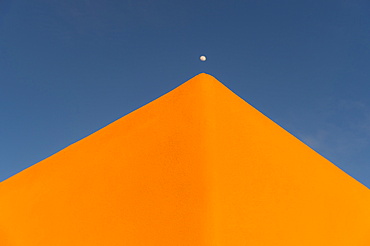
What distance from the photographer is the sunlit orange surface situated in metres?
3.37

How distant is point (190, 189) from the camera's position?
348cm

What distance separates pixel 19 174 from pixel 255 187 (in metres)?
5.95

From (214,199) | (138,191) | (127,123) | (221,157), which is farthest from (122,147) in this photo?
(214,199)

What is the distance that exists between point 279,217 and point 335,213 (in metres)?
1.67

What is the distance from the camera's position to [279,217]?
153 inches

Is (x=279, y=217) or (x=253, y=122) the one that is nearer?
(x=279, y=217)

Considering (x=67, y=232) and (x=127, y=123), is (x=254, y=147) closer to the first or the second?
(x=127, y=123)

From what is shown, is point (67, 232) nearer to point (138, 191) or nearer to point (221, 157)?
point (138, 191)

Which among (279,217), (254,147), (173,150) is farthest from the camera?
(254,147)

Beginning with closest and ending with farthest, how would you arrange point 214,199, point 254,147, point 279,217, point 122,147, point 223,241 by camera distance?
point 223,241 → point 214,199 → point 279,217 → point 254,147 → point 122,147

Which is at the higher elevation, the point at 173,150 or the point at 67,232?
the point at 173,150

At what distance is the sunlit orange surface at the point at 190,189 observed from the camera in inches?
133

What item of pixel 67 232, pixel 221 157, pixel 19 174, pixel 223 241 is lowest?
pixel 223 241

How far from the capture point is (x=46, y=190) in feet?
17.2
